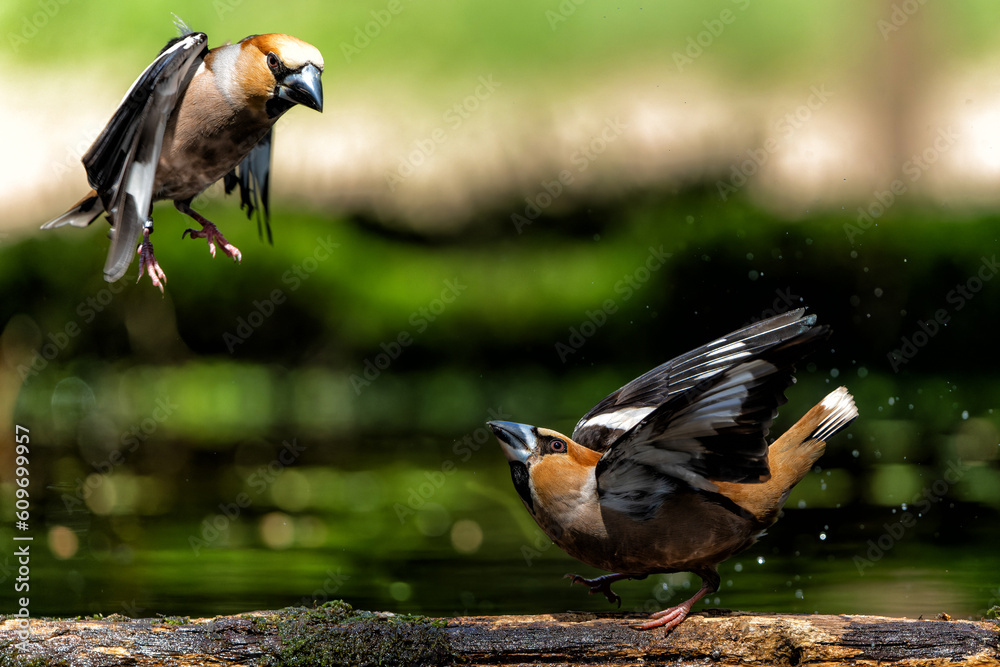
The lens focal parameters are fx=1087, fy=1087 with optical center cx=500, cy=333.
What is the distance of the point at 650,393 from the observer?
164 inches

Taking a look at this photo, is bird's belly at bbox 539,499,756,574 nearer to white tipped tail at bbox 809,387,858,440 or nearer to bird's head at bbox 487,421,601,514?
bird's head at bbox 487,421,601,514

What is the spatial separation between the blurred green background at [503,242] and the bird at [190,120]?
5900 millimetres

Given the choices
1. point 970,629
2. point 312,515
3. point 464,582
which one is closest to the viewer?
point 970,629

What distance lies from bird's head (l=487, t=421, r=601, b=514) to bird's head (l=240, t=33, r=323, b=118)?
4.28 ft

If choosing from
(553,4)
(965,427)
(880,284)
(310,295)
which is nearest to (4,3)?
(310,295)

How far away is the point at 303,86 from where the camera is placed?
369 cm

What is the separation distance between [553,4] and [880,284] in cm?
572

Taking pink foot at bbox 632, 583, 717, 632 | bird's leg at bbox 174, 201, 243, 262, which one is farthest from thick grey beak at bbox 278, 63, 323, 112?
pink foot at bbox 632, 583, 717, 632

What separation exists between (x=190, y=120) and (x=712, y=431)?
210cm

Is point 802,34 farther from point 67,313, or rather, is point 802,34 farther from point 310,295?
point 67,313

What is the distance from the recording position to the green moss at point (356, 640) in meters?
3.40

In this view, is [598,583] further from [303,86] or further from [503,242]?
[503,242]

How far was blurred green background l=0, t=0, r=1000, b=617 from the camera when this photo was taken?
1212 centimetres

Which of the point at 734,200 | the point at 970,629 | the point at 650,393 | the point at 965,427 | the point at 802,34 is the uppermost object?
the point at 802,34
